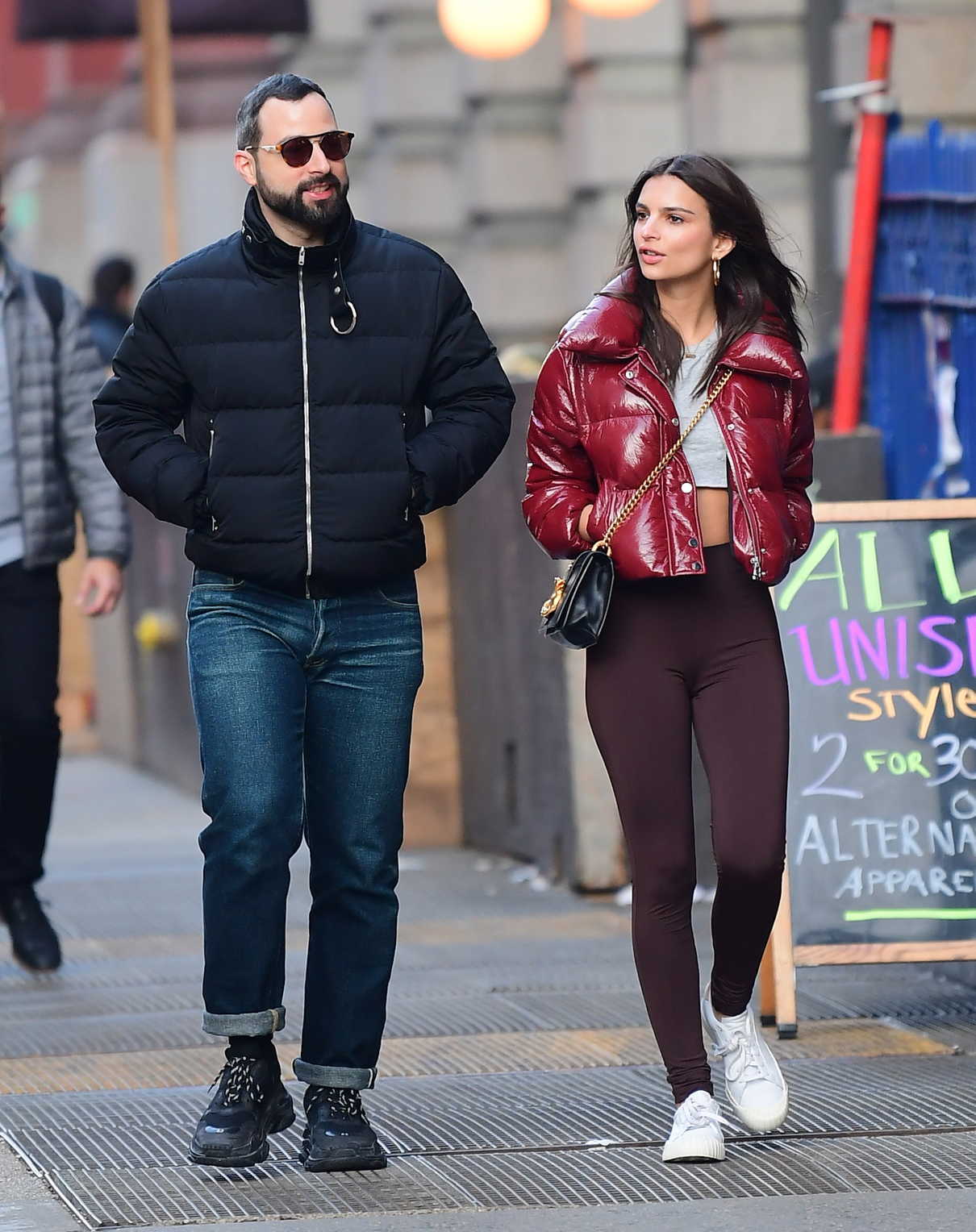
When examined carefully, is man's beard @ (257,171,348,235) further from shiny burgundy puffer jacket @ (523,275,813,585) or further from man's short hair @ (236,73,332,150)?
shiny burgundy puffer jacket @ (523,275,813,585)

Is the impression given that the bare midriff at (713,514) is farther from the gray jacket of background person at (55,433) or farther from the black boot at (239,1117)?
the gray jacket of background person at (55,433)

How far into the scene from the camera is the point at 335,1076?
4738mm

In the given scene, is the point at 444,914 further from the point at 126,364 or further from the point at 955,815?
the point at 126,364

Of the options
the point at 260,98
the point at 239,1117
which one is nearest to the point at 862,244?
the point at 260,98

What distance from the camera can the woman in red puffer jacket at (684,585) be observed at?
4.76 meters

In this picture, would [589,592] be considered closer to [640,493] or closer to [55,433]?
[640,493]

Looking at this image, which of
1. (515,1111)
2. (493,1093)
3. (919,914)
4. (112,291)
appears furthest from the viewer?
(112,291)

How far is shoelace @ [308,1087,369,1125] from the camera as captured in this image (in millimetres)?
4742

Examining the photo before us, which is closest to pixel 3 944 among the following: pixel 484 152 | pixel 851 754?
pixel 851 754

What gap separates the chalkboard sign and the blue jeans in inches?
61.6

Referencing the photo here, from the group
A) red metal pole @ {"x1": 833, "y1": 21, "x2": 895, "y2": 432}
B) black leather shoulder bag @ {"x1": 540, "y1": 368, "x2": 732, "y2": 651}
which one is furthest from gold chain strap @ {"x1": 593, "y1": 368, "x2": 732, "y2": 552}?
red metal pole @ {"x1": 833, "y1": 21, "x2": 895, "y2": 432}

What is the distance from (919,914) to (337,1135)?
1868 millimetres

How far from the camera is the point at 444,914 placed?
7.91m

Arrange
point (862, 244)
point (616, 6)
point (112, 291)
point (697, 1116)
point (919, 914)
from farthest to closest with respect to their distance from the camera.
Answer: point (616, 6) → point (112, 291) → point (862, 244) → point (919, 914) → point (697, 1116)
